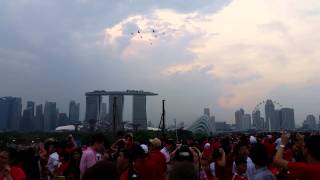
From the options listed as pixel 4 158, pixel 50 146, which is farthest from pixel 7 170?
pixel 50 146

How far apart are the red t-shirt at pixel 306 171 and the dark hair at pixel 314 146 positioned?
0.11 m

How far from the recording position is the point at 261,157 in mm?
5582

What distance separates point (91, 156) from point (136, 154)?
71.1 inches

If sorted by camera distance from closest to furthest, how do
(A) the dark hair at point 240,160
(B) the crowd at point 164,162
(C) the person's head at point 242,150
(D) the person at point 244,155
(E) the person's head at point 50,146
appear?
(B) the crowd at point 164,162
(D) the person at point 244,155
(A) the dark hair at point 240,160
(C) the person's head at point 242,150
(E) the person's head at point 50,146

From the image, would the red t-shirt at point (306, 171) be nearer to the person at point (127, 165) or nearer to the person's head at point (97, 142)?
the person at point (127, 165)

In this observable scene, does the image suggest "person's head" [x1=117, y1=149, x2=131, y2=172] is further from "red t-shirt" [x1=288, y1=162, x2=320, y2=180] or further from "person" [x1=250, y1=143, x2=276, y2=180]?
"red t-shirt" [x1=288, y1=162, x2=320, y2=180]

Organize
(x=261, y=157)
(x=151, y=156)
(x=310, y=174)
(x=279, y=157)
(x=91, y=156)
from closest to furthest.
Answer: (x=310, y=174) < (x=279, y=157) < (x=261, y=157) < (x=151, y=156) < (x=91, y=156)

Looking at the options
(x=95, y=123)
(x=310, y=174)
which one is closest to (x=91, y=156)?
(x=310, y=174)

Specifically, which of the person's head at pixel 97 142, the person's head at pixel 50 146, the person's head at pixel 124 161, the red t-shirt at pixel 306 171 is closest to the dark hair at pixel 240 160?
the person's head at pixel 124 161

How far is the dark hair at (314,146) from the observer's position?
15.2ft

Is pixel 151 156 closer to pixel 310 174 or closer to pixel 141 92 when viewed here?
pixel 310 174

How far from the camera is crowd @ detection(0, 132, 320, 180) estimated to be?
376 centimetres

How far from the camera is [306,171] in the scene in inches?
179

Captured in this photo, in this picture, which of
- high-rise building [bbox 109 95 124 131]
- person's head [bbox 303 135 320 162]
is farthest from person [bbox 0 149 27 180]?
high-rise building [bbox 109 95 124 131]
